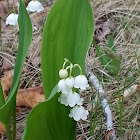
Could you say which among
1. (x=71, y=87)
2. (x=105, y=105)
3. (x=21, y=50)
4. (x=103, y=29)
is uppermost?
(x=103, y=29)

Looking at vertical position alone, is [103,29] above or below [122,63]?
above

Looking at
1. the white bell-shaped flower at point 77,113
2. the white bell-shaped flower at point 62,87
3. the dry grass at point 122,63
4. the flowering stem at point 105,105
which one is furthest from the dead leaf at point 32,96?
the white bell-shaped flower at point 62,87

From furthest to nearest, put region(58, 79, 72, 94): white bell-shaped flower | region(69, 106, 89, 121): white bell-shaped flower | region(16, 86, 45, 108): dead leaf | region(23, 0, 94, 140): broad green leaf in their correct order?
region(16, 86, 45, 108): dead leaf < region(23, 0, 94, 140): broad green leaf < region(69, 106, 89, 121): white bell-shaped flower < region(58, 79, 72, 94): white bell-shaped flower

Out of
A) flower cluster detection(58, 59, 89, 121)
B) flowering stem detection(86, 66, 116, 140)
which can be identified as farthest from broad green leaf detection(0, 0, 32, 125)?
flowering stem detection(86, 66, 116, 140)

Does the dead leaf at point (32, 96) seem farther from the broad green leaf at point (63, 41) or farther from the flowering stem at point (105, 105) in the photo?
the broad green leaf at point (63, 41)

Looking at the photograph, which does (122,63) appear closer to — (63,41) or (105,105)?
(105,105)

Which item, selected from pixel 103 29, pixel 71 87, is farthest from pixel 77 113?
pixel 103 29

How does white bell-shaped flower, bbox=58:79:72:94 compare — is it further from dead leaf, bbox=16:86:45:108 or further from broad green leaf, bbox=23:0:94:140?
dead leaf, bbox=16:86:45:108

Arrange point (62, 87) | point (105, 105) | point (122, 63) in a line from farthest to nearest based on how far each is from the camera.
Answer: point (122, 63) → point (105, 105) → point (62, 87)

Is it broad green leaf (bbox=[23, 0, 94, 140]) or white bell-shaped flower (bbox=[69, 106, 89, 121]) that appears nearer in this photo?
white bell-shaped flower (bbox=[69, 106, 89, 121])
